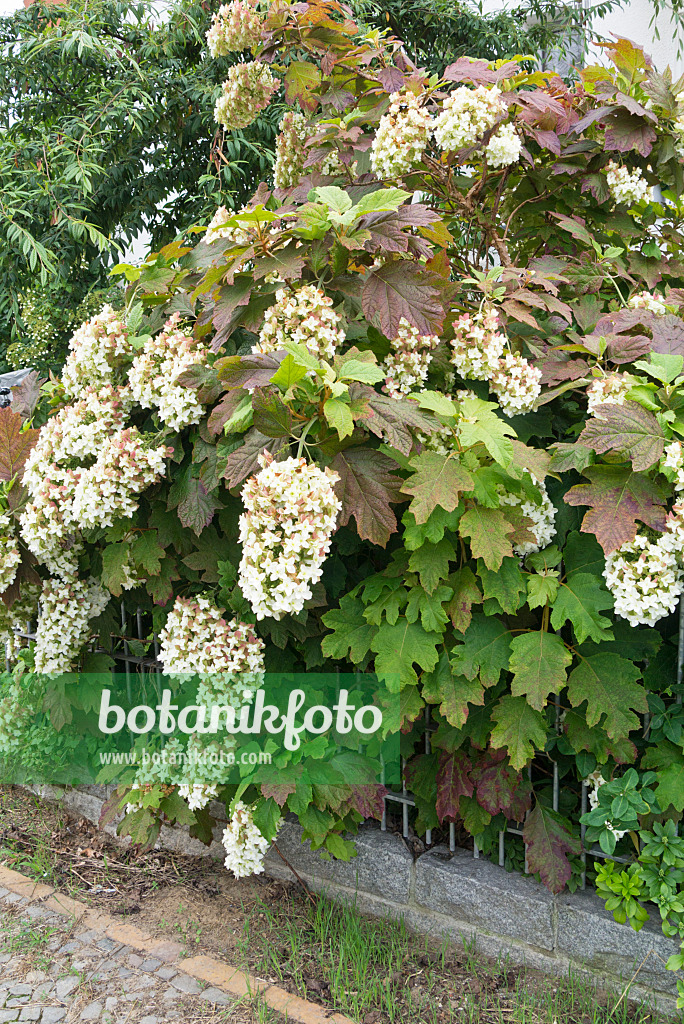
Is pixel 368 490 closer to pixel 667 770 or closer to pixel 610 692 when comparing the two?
pixel 610 692

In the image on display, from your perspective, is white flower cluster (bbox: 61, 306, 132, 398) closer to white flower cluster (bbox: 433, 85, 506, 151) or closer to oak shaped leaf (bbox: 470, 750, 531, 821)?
white flower cluster (bbox: 433, 85, 506, 151)

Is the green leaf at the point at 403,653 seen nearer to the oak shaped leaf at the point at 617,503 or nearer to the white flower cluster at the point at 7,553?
the oak shaped leaf at the point at 617,503

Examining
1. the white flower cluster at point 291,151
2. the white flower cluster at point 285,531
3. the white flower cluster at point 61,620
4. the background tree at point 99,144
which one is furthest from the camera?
the background tree at point 99,144

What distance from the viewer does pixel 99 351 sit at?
2369 mm

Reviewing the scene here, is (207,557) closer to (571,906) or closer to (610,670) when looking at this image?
(610,670)

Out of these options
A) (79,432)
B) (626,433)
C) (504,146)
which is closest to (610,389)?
(626,433)

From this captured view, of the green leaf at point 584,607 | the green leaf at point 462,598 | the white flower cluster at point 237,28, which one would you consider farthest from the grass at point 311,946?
the white flower cluster at point 237,28

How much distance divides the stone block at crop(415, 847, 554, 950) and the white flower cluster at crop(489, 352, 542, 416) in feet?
4.13

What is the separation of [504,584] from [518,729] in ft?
1.15

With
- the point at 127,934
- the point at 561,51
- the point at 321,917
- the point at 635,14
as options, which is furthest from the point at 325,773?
the point at 635,14

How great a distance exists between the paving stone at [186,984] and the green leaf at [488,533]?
4.60 ft

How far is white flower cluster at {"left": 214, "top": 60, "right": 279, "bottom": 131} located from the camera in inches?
103

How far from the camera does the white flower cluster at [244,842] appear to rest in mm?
2234

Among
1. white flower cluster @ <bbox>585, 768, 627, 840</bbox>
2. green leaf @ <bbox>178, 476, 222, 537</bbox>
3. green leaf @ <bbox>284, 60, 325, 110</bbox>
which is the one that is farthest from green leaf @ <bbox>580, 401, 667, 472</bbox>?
green leaf @ <bbox>284, 60, 325, 110</bbox>
